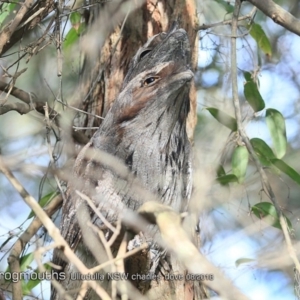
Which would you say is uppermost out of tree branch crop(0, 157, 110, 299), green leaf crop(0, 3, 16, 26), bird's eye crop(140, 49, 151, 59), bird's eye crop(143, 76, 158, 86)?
green leaf crop(0, 3, 16, 26)

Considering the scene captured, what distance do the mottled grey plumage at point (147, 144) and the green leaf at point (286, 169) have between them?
42cm

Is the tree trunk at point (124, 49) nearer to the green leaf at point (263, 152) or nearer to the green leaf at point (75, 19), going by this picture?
the green leaf at point (75, 19)

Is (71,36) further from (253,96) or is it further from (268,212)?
(268,212)

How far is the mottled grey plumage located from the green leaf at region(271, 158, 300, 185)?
425 millimetres

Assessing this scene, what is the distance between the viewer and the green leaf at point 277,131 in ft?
9.18

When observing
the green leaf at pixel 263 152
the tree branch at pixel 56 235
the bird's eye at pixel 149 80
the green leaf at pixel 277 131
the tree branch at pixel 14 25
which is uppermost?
the tree branch at pixel 14 25

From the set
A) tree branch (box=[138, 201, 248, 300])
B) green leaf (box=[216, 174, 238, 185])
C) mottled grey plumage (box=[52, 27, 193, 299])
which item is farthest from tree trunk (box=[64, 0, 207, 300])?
tree branch (box=[138, 201, 248, 300])

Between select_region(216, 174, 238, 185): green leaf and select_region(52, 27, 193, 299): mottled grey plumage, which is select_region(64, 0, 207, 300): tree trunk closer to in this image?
select_region(216, 174, 238, 185): green leaf

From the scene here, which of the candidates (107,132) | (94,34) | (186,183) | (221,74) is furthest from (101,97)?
(221,74)

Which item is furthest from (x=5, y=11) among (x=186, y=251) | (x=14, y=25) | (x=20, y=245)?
(x=186, y=251)

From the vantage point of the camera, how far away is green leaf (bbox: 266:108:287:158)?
2797 mm

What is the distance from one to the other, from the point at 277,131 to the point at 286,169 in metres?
0.24

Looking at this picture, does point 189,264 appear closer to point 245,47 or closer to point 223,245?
point 223,245

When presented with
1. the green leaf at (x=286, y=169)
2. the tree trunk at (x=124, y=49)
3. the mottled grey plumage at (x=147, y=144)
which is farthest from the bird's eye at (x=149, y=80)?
the green leaf at (x=286, y=169)
